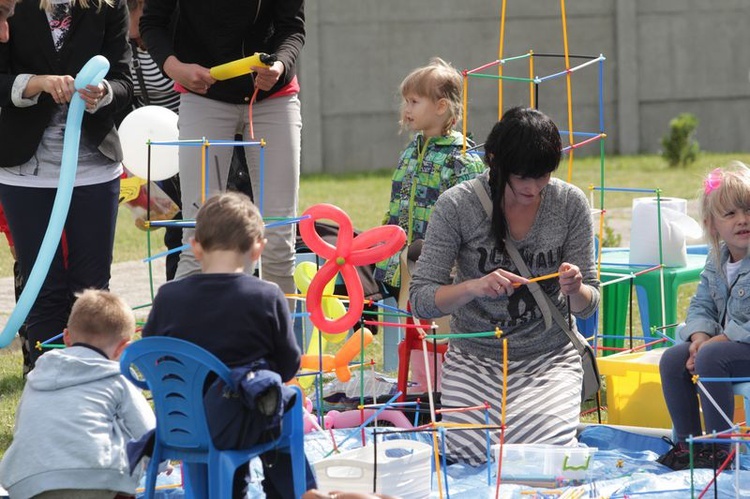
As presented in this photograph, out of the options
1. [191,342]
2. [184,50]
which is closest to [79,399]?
[191,342]

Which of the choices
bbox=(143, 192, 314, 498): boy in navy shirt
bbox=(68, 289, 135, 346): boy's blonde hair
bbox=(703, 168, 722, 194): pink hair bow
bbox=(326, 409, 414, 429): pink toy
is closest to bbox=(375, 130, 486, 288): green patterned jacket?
bbox=(326, 409, 414, 429): pink toy

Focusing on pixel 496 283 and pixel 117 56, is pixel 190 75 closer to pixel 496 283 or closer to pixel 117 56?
pixel 117 56

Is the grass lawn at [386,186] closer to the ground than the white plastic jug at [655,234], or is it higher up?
closer to the ground

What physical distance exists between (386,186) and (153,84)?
8.06m

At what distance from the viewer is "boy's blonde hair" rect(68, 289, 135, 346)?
319 cm

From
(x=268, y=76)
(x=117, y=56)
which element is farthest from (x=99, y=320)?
(x=117, y=56)

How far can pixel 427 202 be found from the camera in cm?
467

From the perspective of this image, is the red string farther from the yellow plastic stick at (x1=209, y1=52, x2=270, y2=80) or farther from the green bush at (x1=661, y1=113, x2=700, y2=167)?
the green bush at (x1=661, y1=113, x2=700, y2=167)

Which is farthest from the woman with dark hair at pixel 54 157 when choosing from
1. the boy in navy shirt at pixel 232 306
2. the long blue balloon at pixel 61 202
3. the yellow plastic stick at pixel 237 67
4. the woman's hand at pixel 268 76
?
the boy in navy shirt at pixel 232 306

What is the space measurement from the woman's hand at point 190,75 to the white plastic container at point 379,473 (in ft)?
4.65

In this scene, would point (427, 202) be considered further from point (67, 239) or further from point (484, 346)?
point (67, 239)

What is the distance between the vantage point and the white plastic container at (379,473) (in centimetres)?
322

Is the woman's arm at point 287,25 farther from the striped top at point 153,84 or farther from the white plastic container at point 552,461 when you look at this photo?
the white plastic container at point 552,461

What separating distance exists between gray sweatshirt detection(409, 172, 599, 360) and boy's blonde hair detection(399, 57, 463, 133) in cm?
95
